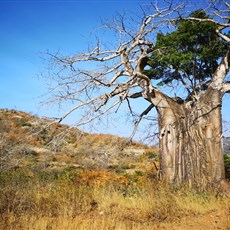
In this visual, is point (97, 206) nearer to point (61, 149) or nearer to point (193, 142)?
point (193, 142)

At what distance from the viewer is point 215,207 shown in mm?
7363

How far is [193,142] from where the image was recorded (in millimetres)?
9703

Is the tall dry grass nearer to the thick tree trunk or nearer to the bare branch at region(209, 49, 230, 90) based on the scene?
the thick tree trunk

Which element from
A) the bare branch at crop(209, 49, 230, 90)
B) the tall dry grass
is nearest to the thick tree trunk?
the bare branch at crop(209, 49, 230, 90)

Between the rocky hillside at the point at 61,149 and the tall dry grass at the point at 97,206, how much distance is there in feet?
3.21

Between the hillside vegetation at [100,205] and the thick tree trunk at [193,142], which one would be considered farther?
the thick tree trunk at [193,142]

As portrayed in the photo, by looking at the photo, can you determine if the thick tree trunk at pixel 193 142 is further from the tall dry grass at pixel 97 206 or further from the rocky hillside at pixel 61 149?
the rocky hillside at pixel 61 149

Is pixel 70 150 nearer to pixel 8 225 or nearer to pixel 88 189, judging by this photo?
pixel 88 189

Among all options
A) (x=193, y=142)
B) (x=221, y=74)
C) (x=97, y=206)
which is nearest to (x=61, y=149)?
(x=97, y=206)

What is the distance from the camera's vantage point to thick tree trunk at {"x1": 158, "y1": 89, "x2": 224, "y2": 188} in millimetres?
9438

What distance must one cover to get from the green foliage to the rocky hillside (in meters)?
3.04

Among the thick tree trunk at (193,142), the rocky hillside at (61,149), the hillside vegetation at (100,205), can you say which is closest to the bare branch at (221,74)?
the thick tree trunk at (193,142)

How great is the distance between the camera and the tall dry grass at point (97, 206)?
6074mm

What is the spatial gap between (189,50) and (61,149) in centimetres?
571
